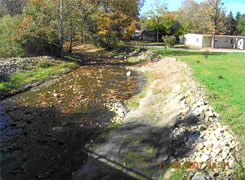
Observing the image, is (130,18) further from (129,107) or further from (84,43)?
(129,107)

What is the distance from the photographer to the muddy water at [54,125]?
7336 mm

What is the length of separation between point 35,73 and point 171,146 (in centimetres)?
1592

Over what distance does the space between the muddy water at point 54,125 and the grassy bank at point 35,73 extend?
1.46m

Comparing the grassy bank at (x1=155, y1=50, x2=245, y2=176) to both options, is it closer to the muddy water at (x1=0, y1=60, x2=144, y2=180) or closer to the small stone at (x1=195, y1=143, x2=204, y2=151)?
the small stone at (x1=195, y1=143, x2=204, y2=151)

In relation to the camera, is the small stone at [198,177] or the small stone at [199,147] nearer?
the small stone at [198,177]

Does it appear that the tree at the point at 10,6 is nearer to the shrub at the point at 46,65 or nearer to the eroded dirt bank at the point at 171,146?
the shrub at the point at 46,65

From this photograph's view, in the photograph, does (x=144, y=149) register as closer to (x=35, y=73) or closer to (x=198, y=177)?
(x=198, y=177)

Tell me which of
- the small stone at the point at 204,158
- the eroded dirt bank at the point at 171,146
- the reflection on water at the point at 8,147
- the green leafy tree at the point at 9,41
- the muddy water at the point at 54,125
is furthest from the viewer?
the green leafy tree at the point at 9,41

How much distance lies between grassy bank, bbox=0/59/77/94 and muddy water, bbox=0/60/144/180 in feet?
4.79

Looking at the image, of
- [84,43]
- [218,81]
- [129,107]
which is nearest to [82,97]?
[129,107]

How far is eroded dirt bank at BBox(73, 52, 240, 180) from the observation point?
6.52 m

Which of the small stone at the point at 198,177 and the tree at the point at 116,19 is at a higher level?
the tree at the point at 116,19

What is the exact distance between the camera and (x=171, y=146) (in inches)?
307

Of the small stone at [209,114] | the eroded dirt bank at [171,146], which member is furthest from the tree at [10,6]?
the small stone at [209,114]
